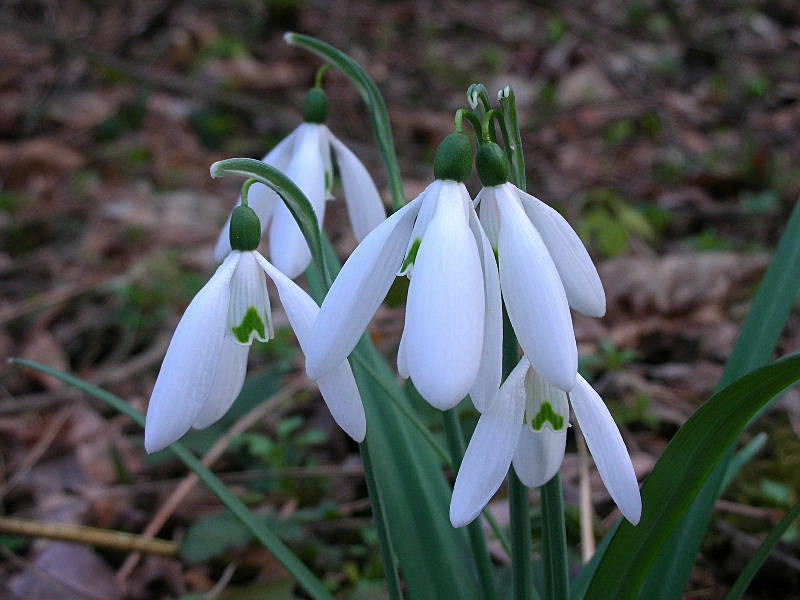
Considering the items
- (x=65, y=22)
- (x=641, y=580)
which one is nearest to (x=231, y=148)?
(x=65, y=22)

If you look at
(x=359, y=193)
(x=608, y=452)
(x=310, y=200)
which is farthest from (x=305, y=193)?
(x=608, y=452)

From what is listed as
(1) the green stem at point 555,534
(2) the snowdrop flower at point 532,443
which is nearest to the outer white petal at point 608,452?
(2) the snowdrop flower at point 532,443

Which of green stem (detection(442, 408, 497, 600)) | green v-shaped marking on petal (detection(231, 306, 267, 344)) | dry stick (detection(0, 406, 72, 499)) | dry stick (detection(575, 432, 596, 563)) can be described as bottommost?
dry stick (detection(0, 406, 72, 499))

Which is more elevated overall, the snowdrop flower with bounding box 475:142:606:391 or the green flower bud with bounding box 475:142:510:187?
the green flower bud with bounding box 475:142:510:187

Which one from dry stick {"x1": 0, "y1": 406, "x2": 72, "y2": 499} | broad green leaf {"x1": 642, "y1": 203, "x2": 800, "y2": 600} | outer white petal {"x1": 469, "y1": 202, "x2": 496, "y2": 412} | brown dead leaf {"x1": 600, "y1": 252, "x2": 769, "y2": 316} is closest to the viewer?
outer white petal {"x1": 469, "y1": 202, "x2": 496, "y2": 412}

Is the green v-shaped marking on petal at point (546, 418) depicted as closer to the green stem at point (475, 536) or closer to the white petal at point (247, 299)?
the green stem at point (475, 536)

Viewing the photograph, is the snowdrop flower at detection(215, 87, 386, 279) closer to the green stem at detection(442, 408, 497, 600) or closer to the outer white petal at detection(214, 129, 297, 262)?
the outer white petal at detection(214, 129, 297, 262)

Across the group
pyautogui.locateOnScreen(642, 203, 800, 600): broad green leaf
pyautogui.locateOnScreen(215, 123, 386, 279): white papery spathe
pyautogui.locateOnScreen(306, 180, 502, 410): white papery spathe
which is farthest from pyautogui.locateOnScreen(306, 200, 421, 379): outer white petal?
pyautogui.locateOnScreen(642, 203, 800, 600): broad green leaf

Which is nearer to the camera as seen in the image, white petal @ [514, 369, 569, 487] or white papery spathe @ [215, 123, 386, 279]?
white petal @ [514, 369, 569, 487]
